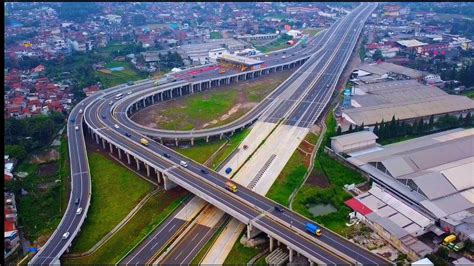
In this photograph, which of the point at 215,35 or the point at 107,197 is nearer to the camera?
the point at 107,197

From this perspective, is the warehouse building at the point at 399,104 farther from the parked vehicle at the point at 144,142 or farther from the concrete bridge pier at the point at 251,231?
the parked vehicle at the point at 144,142

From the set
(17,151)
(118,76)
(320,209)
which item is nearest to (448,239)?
(320,209)

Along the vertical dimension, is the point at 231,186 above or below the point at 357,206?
above

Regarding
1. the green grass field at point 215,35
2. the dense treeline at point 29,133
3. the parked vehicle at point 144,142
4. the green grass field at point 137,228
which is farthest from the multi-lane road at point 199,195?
the green grass field at point 215,35

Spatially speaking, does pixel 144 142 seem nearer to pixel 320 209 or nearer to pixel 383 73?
pixel 320 209

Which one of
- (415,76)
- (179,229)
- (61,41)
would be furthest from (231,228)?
(61,41)

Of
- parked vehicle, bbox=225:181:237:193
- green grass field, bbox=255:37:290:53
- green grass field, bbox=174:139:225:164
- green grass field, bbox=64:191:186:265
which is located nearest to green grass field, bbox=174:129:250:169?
green grass field, bbox=174:139:225:164

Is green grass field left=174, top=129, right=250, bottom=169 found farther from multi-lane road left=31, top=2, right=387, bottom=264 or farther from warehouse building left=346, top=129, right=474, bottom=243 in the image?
warehouse building left=346, top=129, right=474, bottom=243
